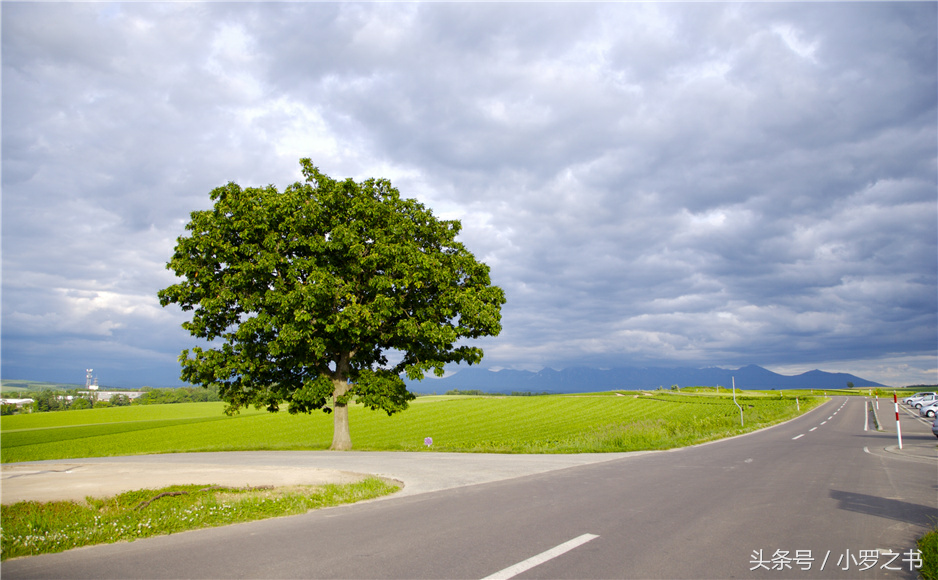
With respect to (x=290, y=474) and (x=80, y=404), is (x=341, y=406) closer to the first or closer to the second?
(x=290, y=474)

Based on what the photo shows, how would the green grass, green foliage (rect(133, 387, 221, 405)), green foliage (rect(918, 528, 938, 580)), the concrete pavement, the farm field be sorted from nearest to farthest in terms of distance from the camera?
green foliage (rect(918, 528, 938, 580))
the green grass
the concrete pavement
the farm field
green foliage (rect(133, 387, 221, 405))

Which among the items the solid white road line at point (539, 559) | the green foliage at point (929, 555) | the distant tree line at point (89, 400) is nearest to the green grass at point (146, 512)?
the solid white road line at point (539, 559)

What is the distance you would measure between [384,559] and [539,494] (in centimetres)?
459

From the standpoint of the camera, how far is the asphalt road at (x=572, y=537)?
18.0ft

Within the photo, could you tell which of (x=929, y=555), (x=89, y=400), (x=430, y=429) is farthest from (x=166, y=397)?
Answer: (x=929, y=555)

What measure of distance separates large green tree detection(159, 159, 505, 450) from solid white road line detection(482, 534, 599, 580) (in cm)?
1443

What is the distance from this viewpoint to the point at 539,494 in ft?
31.7

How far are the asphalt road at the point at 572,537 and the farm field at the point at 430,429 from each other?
32.2 feet

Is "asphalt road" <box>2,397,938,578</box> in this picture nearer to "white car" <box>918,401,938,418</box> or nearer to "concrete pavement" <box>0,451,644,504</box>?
"concrete pavement" <box>0,451,644,504</box>

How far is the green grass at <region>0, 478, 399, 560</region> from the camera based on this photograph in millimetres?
6785

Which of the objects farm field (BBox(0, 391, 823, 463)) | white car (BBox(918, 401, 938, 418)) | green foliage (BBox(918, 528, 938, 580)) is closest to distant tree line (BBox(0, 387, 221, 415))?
farm field (BBox(0, 391, 823, 463))

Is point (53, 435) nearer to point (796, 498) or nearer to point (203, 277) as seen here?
point (203, 277)

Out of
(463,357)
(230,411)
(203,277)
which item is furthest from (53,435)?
(463,357)

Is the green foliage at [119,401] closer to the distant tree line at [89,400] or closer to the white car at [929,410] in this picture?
the distant tree line at [89,400]
